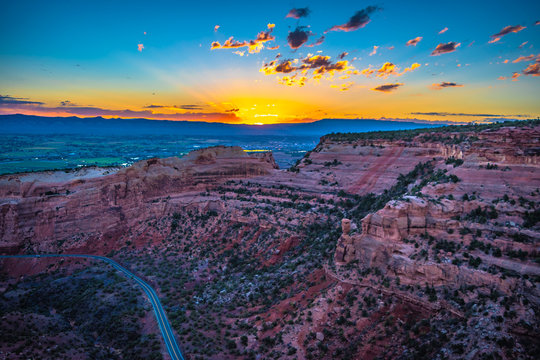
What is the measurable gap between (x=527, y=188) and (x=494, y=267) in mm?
6865

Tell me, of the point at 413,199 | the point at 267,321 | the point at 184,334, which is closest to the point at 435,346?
the point at 413,199

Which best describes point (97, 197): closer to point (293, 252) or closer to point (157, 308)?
point (157, 308)

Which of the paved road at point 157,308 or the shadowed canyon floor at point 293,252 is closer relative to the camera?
the shadowed canyon floor at point 293,252

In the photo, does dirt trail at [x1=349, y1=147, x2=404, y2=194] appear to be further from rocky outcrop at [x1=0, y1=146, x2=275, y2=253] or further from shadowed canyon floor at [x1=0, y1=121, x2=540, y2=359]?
rocky outcrop at [x1=0, y1=146, x2=275, y2=253]

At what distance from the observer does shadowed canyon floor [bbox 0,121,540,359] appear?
627 inches

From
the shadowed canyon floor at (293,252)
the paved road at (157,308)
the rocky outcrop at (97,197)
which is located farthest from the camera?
the rocky outcrop at (97,197)

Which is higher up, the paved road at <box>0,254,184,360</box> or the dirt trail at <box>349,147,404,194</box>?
the dirt trail at <box>349,147,404,194</box>

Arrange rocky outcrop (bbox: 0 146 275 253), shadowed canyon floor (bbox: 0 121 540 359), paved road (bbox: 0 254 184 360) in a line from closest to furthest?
shadowed canyon floor (bbox: 0 121 540 359) → paved road (bbox: 0 254 184 360) → rocky outcrop (bbox: 0 146 275 253)

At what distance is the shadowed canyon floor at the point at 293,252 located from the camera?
15938 millimetres

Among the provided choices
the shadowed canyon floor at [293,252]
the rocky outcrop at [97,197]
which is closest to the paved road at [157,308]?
the shadowed canyon floor at [293,252]

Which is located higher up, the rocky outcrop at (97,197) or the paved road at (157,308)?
the rocky outcrop at (97,197)

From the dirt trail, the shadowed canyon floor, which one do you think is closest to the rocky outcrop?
the shadowed canyon floor

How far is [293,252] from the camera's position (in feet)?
100

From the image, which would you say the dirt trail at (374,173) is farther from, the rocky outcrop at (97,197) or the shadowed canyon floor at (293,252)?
the rocky outcrop at (97,197)
